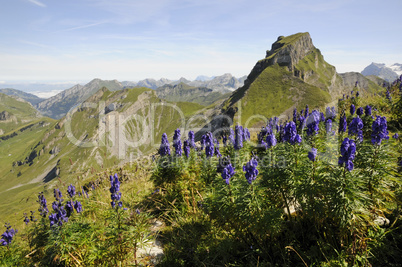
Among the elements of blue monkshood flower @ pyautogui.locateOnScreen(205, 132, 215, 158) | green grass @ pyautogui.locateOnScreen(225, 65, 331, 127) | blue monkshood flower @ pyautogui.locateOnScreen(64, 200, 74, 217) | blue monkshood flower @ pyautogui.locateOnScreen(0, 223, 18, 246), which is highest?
green grass @ pyautogui.locateOnScreen(225, 65, 331, 127)

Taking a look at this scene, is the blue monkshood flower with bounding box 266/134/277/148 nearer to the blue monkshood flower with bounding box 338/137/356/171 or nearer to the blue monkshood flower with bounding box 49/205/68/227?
the blue monkshood flower with bounding box 338/137/356/171

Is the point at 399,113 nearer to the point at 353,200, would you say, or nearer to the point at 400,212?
the point at 400,212

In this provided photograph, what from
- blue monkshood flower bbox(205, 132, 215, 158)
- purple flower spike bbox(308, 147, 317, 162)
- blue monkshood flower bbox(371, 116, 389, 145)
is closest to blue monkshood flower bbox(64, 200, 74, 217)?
blue monkshood flower bbox(205, 132, 215, 158)

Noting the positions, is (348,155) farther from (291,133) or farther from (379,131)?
(379,131)

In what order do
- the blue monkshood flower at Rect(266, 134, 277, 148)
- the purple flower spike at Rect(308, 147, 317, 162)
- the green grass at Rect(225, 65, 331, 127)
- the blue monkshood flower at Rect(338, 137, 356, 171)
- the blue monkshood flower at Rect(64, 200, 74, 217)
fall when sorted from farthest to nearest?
the green grass at Rect(225, 65, 331, 127) → the blue monkshood flower at Rect(64, 200, 74, 217) → the blue monkshood flower at Rect(266, 134, 277, 148) → the purple flower spike at Rect(308, 147, 317, 162) → the blue monkshood flower at Rect(338, 137, 356, 171)

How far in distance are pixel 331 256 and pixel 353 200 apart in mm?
1261

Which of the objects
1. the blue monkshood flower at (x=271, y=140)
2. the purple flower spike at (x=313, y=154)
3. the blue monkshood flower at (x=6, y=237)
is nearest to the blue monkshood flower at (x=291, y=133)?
the blue monkshood flower at (x=271, y=140)

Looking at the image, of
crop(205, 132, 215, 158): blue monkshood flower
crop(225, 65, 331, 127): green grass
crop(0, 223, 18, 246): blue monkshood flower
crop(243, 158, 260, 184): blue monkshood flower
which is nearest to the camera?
crop(243, 158, 260, 184): blue monkshood flower

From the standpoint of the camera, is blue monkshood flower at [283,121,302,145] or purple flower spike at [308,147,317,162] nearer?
purple flower spike at [308,147,317,162]

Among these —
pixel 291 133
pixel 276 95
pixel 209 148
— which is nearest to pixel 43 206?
pixel 209 148

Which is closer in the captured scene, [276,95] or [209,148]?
[209,148]

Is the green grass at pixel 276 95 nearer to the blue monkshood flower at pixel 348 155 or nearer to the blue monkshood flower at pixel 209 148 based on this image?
the blue monkshood flower at pixel 209 148

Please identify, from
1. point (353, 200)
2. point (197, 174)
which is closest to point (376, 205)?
point (353, 200)

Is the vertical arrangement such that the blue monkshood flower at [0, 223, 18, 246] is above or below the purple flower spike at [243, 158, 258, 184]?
below
